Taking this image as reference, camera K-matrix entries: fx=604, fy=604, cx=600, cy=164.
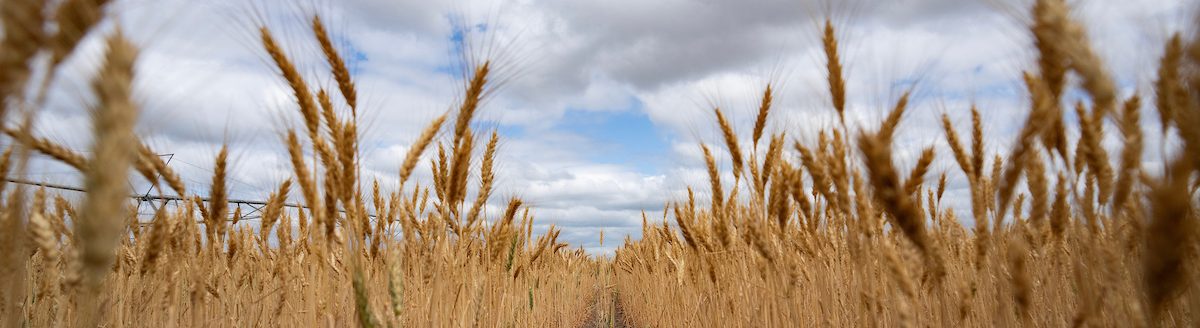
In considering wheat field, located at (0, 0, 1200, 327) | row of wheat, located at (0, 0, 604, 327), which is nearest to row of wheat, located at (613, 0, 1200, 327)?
wheat field, located at (0, 0, 1200, 327)

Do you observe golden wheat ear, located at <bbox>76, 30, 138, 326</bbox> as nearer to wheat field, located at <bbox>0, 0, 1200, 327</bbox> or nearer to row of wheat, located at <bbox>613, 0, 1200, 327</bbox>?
wheat field, located at <bbox>0, 0, 1200, 327</bbox>

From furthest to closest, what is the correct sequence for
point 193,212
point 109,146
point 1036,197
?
point 193,212 → point 1036,197 → point 109,146

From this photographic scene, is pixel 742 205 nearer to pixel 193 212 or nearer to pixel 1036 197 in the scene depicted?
pixel 1036 197

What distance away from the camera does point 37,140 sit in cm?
151

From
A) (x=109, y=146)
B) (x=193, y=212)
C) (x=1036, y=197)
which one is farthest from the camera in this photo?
(x=193, y=212)

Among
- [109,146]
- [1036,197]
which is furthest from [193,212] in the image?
[1036,197]

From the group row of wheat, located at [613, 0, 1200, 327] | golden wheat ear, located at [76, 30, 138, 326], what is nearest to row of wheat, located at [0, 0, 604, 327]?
golden wheat ear, located at [76, 30, 138, 326]

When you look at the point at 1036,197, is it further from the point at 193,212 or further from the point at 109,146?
the point at 193,212

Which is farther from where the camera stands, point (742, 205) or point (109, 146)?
point (742, 205)

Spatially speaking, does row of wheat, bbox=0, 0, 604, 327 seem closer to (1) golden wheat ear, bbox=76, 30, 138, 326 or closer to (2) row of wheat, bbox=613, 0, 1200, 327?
(1) golden wheat ear, bbox=76, 30, 138, 326

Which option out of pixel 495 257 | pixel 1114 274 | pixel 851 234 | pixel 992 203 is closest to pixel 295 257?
pixel 495 257

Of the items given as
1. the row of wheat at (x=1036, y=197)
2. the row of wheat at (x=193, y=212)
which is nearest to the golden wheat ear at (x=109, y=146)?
the row of wheat at (x=193, y=212)

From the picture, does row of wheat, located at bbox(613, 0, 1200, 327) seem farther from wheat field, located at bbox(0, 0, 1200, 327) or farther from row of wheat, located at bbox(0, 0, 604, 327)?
row of wheat, located at bbox(0, 0, 604, 327)

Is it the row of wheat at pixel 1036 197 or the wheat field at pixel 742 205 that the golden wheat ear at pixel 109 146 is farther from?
the row of wheat at pixel 1036 197
